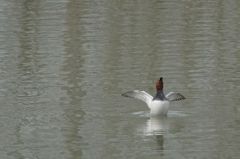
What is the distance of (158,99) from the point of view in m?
23.2

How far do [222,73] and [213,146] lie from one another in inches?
297

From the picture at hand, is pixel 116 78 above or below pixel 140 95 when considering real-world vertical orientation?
above

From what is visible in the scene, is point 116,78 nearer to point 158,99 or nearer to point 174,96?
point 174,96

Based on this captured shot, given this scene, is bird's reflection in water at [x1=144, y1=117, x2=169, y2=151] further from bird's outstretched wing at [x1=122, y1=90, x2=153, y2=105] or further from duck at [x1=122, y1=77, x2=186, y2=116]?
bird's outstretched wing at [x1=122, y1=90, x2=153, y2=105]

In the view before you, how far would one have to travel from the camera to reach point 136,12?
138ft

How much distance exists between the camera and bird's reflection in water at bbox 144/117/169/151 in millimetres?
21828

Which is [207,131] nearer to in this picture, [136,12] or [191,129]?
[191,129]

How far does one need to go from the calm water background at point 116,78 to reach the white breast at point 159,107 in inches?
6.6

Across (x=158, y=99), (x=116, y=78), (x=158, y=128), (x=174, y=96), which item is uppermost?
(x=116, y=78)

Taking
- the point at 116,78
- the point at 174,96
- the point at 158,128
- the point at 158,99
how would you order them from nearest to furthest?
1. the point at 158,128
2. the point at 158,99
3. the point at 174,96
4. the point at 116,78

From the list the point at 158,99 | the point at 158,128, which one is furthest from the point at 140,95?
the point at 158,128

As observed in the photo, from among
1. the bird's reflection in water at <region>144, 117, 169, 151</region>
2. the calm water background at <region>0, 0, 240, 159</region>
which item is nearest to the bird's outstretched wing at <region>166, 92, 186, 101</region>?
the calm water background at <region>0, 0, 240, 159</region>

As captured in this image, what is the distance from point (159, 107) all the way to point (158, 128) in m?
0.71

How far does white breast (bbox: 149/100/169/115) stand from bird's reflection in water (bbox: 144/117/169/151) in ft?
0.46
